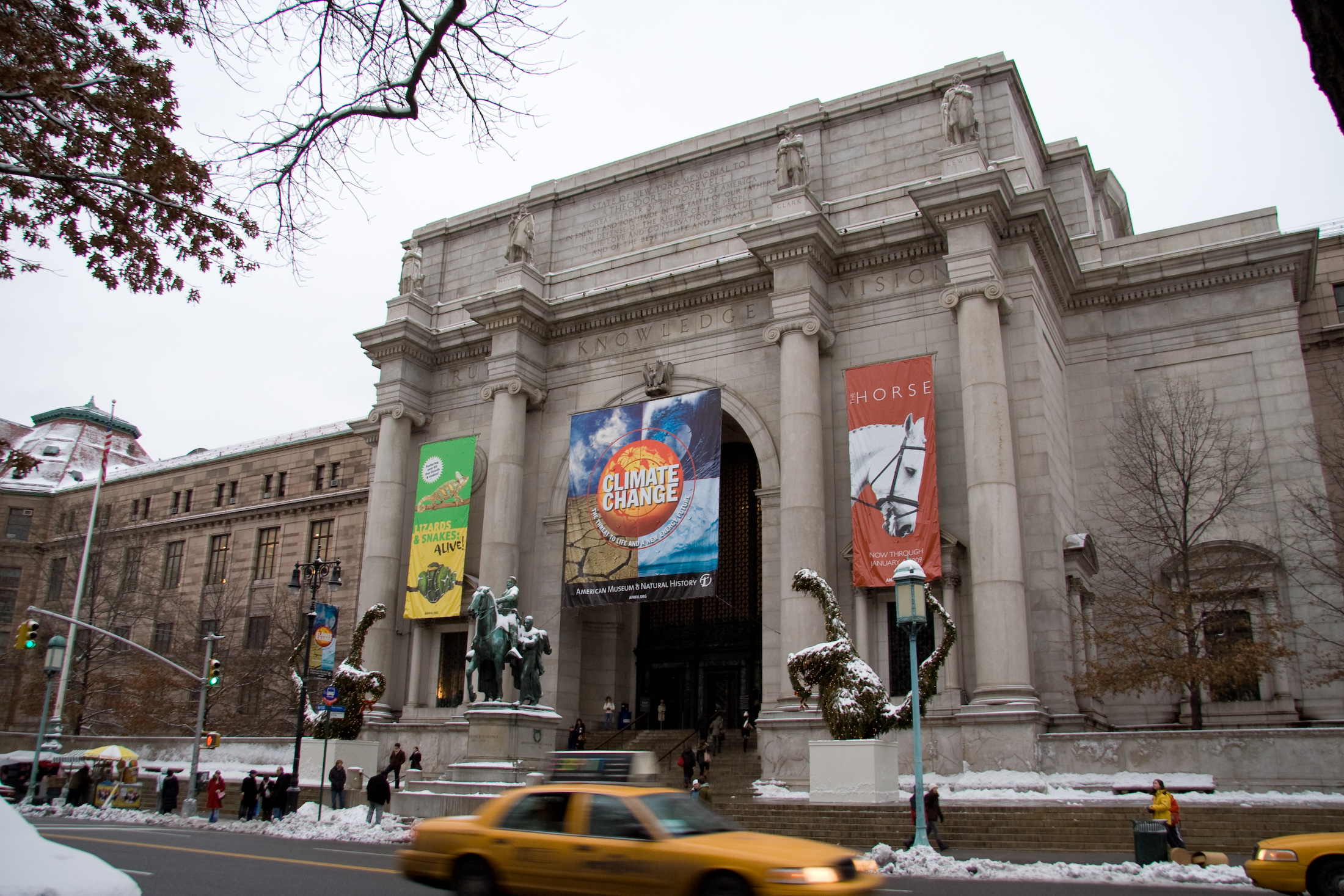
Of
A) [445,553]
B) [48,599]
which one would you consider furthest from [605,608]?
[48,599]

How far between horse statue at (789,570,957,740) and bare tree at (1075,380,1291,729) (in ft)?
17.2

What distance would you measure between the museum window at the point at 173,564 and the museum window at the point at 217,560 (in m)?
2.24

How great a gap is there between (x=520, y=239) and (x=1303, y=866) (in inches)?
1197

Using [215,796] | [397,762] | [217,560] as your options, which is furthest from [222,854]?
[217,560]

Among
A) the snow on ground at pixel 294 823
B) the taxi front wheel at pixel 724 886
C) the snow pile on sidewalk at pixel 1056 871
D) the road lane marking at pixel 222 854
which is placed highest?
the taxi front wheel at pixel 724 886

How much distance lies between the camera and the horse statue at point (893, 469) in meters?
27.2

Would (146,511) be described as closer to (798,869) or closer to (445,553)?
(445,553)

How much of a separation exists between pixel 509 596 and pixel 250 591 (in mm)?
33039

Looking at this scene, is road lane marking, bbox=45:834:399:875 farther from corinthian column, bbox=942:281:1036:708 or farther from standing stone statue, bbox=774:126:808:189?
standing stone statue, bbox=774:126:808:189

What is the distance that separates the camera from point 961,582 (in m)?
27.5

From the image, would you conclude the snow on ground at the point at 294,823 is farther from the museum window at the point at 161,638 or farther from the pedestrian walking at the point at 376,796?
the museum window at the point at 161,638

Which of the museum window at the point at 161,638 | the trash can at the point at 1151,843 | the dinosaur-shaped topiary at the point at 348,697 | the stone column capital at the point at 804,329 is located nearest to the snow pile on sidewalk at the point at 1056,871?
the trash can at the point at 1151,843

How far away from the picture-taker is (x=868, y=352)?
30.6 meters

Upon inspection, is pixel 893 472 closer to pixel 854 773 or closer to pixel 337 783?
pixel 854 773
